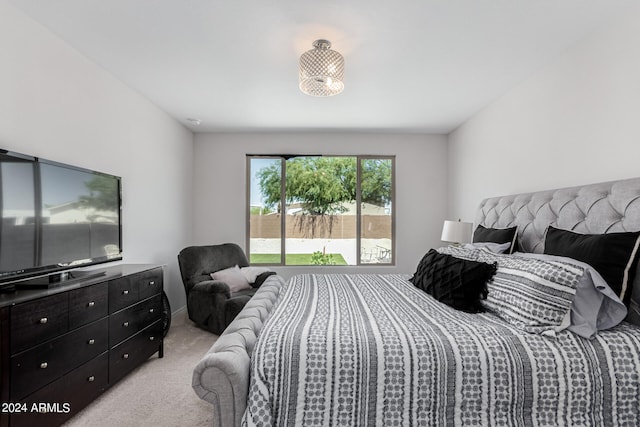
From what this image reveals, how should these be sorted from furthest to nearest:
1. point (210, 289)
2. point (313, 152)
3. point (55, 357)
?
point (313, 152) < point (210, 289) < point (55, 357)

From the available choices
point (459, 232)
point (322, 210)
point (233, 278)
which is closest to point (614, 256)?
point (459, 232)

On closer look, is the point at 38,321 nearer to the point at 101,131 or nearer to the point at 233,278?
the point at 101,131

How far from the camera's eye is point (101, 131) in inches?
108

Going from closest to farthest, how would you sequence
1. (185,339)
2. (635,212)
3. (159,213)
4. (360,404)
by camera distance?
1. (360,404)
2. (635,212)
3. (185,339)
4. (159,213)

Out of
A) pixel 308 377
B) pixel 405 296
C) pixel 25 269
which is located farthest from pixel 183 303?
pixel 308 377

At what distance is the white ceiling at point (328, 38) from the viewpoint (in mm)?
1944

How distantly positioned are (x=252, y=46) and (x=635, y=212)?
2534mm

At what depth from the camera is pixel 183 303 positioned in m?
4.40

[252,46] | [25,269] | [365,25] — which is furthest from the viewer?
[252,46]

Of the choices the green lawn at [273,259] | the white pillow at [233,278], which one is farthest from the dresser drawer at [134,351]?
the green lawn at [273,259]

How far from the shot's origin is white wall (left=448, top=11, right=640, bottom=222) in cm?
195

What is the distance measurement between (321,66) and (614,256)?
1982 mm

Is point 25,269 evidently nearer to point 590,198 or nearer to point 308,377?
point 308,377

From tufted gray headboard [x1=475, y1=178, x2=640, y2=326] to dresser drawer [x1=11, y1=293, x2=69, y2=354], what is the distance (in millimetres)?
2927
